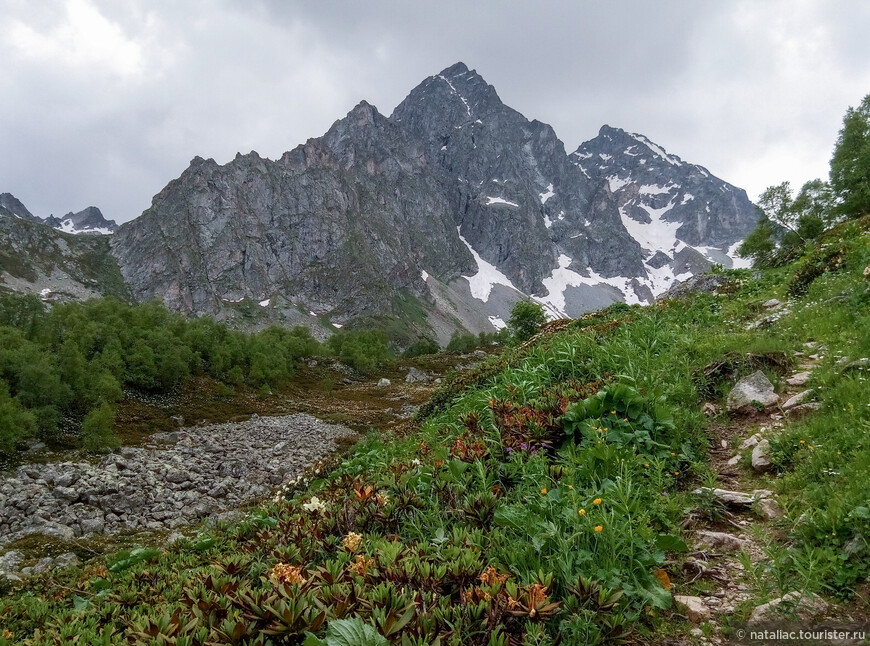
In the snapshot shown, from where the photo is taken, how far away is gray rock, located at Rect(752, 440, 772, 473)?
4.53 m

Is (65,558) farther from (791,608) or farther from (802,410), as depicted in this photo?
(802,410)

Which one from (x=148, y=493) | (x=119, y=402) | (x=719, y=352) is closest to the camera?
(x=719, y=352)

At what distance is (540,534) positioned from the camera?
11.0 ft

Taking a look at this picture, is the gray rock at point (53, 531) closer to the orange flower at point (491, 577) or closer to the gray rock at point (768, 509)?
the orange flower at point (491, 577)

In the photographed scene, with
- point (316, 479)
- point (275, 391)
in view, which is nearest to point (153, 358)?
point (275, 391)

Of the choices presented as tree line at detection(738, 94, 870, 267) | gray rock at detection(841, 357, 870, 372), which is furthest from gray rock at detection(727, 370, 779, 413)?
tree line at detection(738, 94, 870, 267)

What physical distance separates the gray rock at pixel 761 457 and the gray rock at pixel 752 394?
4.16 feet

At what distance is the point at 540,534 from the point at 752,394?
4529mm

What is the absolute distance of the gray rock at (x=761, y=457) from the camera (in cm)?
453

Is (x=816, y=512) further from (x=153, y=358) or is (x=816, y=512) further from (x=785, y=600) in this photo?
(x=153, y=358)

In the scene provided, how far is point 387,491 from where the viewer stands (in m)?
4.60

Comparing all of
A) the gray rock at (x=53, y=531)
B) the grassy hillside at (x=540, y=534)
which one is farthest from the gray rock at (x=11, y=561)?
the grassy hillside at (x=540, y=534)

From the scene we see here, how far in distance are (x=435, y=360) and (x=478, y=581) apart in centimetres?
10089

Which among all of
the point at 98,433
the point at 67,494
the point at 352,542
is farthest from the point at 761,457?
the point at 98,433
